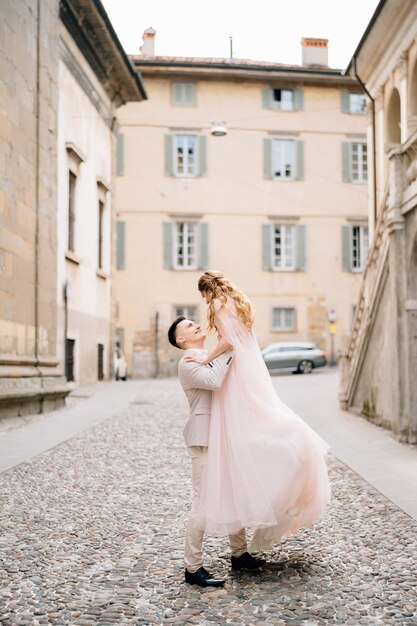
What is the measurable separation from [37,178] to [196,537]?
37.7ft

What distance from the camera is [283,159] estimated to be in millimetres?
35719

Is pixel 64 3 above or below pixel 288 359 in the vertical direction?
above

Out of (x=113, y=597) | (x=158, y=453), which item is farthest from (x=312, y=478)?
(x=158, y=453)

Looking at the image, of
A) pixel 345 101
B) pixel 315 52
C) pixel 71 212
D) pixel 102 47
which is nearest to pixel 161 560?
pixel 71 212

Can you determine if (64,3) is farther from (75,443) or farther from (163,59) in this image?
(163,59)

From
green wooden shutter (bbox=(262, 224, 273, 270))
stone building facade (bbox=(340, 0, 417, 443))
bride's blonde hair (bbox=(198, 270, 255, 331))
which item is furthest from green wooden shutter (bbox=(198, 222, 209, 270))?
bride's blonde hair (bbox=(198, 270, 255, 331))

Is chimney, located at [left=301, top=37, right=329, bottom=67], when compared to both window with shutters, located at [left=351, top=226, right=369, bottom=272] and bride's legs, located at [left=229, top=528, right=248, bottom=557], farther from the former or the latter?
bride's legs, located at [left=229, top=528, right=248, bottom=557]

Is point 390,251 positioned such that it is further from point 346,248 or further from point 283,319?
point 346,248

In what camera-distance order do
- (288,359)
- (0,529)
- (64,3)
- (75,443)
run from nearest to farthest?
1. (0,529)
2. (75,443)
3. (64,3)
4. (288,359)

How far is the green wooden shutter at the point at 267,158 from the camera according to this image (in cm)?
3541

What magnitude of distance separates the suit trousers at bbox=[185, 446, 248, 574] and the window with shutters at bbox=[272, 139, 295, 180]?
3133 cm

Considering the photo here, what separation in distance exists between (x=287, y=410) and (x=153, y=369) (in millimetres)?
29051

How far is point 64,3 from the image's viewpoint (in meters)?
18.4

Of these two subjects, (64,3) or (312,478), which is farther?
(64,3)
